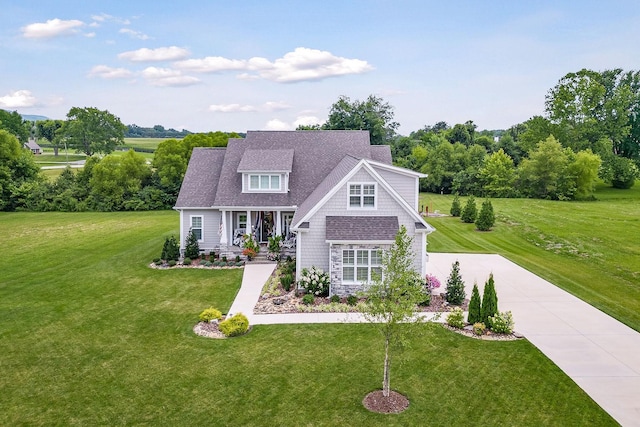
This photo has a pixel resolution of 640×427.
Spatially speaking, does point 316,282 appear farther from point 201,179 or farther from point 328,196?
point 201,179

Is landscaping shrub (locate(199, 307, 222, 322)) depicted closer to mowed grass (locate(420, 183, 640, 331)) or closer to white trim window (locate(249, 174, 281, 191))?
white trim window (locate(249, 174, 281, 191))

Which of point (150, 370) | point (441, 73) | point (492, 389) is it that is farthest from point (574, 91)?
point (150, 370)

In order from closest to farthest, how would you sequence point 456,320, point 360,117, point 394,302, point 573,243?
1. point 394,302
2. point 456,320
3. point 573,243
4. point 360,117

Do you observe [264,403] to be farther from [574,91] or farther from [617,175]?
[574,91]

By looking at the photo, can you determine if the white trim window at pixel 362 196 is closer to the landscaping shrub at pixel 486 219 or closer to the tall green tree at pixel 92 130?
the landscaping shrub at pixel 486 219

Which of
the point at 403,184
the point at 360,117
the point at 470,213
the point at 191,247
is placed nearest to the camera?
the point at 403,184

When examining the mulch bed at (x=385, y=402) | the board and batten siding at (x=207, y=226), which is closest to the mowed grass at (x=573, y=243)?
the mulch bed at (x=385, y=402)

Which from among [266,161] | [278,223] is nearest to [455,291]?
[278,223]
